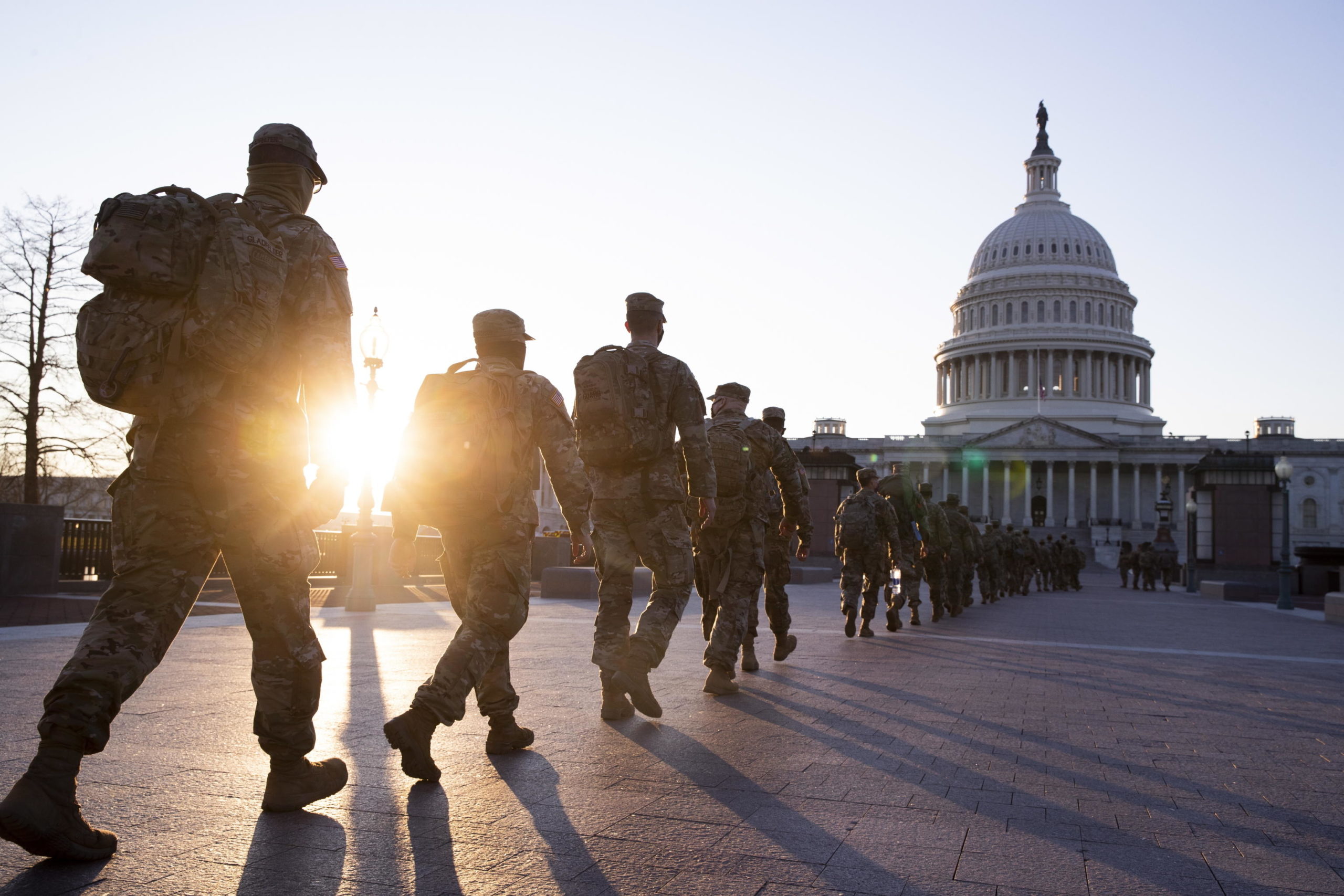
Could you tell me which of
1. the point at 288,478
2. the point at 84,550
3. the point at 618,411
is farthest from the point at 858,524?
the point at 84,550

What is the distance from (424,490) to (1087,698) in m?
5.29

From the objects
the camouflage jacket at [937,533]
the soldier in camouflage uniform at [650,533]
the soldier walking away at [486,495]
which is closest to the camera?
the soldier walking away at [486,495]

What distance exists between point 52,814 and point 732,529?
17.7 feet

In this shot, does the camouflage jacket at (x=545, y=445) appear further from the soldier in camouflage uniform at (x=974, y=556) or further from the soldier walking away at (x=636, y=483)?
the soldier in camouflage uniform at (x=974, y=556)

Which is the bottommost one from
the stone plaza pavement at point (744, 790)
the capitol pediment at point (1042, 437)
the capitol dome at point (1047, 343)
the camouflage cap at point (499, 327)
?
the stone plaza pavement at point (744, 790)

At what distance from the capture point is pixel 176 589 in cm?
365

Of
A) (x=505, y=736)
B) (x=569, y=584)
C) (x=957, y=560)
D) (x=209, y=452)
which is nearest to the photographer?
(x=209, y=452)

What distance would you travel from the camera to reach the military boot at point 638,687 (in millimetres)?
6121

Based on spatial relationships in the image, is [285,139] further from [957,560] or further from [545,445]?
[957,560]

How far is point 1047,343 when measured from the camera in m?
115

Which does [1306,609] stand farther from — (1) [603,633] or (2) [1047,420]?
(2) [1047,420]

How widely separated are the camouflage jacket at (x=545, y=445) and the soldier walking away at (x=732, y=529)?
2.13m

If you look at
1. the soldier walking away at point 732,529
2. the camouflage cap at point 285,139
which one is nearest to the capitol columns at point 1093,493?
the soldier walking away at point 732,529

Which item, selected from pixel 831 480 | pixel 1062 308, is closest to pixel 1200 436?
pixel 1062 308
